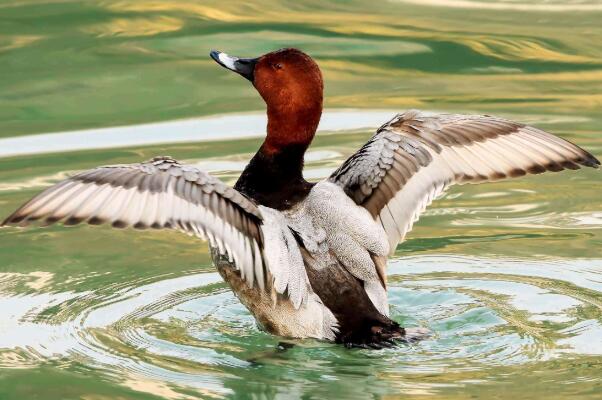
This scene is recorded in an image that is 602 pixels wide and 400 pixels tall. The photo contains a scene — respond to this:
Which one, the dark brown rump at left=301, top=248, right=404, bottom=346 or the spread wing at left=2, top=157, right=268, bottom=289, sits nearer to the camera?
the spread wing at left=2, top=157, right=268, bottom=289

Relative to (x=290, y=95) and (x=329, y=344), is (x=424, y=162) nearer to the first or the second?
(x=290, y=95)

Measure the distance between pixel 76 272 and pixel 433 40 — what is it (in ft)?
14.7

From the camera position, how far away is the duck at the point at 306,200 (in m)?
5.82

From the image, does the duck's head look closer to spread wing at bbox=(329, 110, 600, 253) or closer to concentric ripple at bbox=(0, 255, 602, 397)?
spread wing at bbox=(329, 110, 600, 253)

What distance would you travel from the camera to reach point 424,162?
663 cm

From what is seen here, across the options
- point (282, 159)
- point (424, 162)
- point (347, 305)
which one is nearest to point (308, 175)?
point (282, 159)

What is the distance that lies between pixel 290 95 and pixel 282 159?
311mm

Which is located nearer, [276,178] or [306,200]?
[306,200]

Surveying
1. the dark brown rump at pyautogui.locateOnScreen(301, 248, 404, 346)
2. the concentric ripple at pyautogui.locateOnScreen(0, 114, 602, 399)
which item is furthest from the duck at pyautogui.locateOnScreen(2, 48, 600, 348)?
the concentric ripple at pyautogui.locateOnScreen(0, 114, 602, 399)

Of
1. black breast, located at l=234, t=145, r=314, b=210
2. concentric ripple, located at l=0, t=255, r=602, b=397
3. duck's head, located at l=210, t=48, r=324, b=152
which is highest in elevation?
duck's head, located at l=210, t=48, r=324, b=152

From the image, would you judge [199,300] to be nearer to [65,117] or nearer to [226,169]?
[226,169]

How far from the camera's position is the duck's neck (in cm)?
661

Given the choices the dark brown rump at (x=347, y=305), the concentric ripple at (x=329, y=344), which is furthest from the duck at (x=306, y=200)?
the concentric ripple at (x=329, y=344)

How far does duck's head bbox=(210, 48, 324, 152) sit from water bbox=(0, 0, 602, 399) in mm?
935
